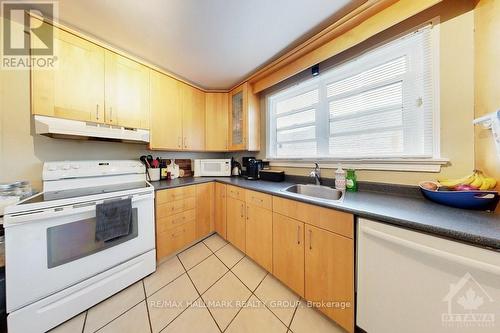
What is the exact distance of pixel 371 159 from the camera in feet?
4.70

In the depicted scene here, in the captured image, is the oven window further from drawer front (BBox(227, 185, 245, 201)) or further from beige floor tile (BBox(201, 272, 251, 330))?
drawer front (BBox(227, 185, 245, 201))

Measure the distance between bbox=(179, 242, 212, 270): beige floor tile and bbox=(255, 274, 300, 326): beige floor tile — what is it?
796 millimetres

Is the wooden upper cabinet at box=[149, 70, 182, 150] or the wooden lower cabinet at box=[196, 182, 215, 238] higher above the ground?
the wooden upper cabinet at box=[149, 70, 182, 150]

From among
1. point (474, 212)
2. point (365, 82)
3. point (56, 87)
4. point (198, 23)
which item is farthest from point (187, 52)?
point (474, 212)

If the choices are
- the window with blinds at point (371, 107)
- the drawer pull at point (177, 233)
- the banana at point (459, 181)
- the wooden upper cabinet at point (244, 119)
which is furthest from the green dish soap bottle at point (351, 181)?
the drawer pull at point (177, 233)

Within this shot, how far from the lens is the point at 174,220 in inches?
74.7

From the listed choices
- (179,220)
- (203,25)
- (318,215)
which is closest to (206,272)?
(179,220)

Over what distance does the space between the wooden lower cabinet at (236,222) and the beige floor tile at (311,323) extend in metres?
0.84

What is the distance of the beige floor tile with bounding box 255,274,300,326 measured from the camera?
4.03ft

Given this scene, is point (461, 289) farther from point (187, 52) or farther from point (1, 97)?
point (1, 97)

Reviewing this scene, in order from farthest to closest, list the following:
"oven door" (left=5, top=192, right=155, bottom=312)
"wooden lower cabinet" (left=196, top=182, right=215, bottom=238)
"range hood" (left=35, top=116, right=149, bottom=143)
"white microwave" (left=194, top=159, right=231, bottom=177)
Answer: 1. "white microwave" (left=194, top=159, right=231, bottom=177)
2. "wooden lower cabinet" (left=196, top=182, right=215, bottom=238)
3. "range hood" (left=35, top=116, right=149, bottom=143)
4. "oven door" (left=5, top=192, right=155, bottom=312)

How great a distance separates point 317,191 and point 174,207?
5.55 ft

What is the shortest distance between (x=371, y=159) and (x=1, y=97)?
10.8 feet
